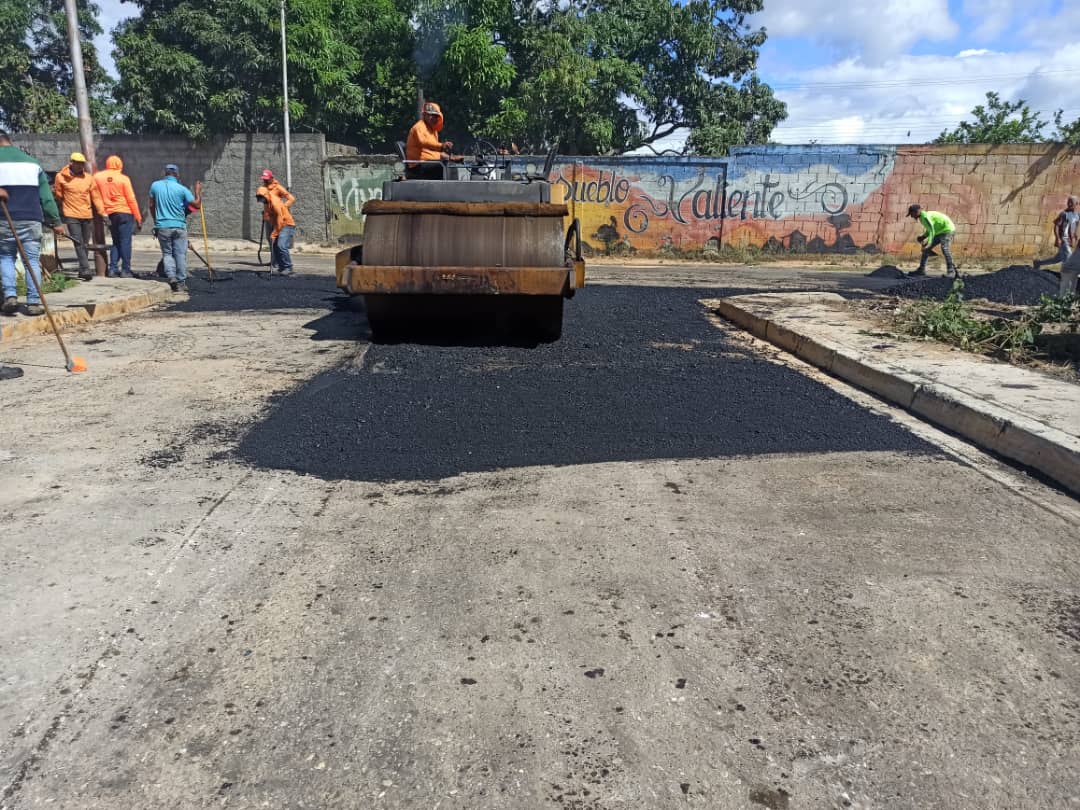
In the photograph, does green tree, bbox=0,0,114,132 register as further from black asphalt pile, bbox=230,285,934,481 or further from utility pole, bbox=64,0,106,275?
black asphalt pile, bbox=230,285,934,481

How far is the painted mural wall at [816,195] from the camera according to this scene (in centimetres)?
2055

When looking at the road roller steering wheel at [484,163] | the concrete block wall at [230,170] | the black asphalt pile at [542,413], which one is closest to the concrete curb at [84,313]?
the black asphalt pile at [542,413]

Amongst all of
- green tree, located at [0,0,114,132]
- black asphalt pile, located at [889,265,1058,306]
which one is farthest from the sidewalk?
green tree, located at [0,0,114,132]

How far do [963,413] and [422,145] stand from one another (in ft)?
19.5

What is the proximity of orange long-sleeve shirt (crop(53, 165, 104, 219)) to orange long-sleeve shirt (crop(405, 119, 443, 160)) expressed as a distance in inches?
217

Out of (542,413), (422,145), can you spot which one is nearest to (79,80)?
(422,145)

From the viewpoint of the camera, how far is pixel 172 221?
10828 mm

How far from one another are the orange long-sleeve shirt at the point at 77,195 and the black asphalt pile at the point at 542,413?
22.3ft

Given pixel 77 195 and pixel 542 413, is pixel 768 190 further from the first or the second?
pixel 542 413

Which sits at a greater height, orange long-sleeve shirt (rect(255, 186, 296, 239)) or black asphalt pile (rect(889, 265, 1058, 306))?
orange long-sleeve shirt (rect(255, 186, 296, 239))

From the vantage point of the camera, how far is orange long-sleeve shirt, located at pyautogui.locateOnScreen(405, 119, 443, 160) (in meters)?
8.47

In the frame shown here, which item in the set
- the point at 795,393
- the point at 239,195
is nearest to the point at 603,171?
the point at 239,195

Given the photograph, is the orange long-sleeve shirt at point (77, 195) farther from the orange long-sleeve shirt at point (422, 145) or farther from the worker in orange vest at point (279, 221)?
the orange long-sleeve shirt at point (422, 145)

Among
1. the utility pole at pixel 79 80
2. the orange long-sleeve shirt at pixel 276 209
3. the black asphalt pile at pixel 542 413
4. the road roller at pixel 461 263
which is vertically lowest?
the black asphalt pile at pixel 542 413
